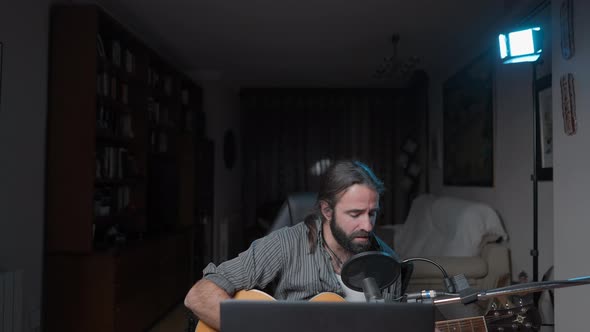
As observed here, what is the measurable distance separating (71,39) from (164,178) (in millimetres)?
1998

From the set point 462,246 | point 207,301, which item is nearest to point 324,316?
point 207,301

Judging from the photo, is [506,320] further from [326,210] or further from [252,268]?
[252,268]

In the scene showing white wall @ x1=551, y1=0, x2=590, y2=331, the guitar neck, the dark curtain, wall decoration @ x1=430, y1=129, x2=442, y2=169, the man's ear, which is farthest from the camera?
the dark curtain

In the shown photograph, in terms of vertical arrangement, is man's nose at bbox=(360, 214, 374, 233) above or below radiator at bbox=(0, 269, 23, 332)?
above

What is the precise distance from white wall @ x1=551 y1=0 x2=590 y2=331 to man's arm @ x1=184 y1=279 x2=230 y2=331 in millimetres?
1471

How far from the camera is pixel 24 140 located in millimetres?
2627

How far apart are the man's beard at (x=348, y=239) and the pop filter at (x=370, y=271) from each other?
0.50m

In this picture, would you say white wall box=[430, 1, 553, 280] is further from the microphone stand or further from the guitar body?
the microphone stand

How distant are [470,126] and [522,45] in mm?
1756

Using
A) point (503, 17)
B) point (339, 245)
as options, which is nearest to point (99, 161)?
point (339, 245)

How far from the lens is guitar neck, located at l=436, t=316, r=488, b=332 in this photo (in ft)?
4.20

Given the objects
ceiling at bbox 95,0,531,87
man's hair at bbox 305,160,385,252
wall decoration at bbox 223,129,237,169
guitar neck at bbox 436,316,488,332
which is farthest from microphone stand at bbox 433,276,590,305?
wall decoration at bbox 223,129,237,169

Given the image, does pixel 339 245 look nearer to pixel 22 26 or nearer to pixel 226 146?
pixel 22 26

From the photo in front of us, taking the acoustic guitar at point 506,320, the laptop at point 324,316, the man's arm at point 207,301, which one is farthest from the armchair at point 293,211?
the laptop at point 324,316
